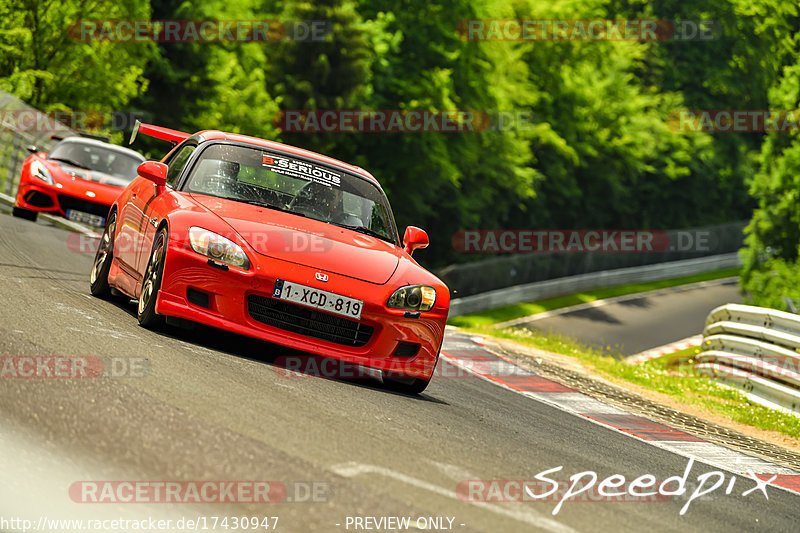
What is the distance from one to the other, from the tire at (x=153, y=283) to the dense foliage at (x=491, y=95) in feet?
70.5

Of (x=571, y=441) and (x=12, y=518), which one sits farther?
(x=571, y=441)

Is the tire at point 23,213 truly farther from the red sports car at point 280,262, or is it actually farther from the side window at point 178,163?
the red sports car at point 280,262

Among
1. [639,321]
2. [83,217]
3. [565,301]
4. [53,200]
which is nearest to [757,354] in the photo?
[83,217]

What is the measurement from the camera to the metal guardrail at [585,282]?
37.3m

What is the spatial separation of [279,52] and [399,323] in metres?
37.1

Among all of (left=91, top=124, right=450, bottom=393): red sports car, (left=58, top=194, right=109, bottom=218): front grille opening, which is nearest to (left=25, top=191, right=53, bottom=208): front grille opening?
(left=58, top=194, right=109, bottom=218): front grille opening

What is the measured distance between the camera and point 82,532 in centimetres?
344

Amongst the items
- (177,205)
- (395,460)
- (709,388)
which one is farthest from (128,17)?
(395,460)

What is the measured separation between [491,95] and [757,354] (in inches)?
1184

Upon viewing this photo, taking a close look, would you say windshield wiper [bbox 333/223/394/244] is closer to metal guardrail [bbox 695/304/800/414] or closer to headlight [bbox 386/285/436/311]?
headlight [bbox 386/285/436/311]

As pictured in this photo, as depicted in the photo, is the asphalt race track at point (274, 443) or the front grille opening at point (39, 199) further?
the front grille opening at point (39, 199)

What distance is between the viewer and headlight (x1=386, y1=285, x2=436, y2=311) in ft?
24.0

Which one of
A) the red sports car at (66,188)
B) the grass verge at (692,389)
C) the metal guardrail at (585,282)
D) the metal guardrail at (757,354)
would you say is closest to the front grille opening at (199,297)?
the grass verge at (692,389)

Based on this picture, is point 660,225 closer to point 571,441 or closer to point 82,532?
point 571,441
